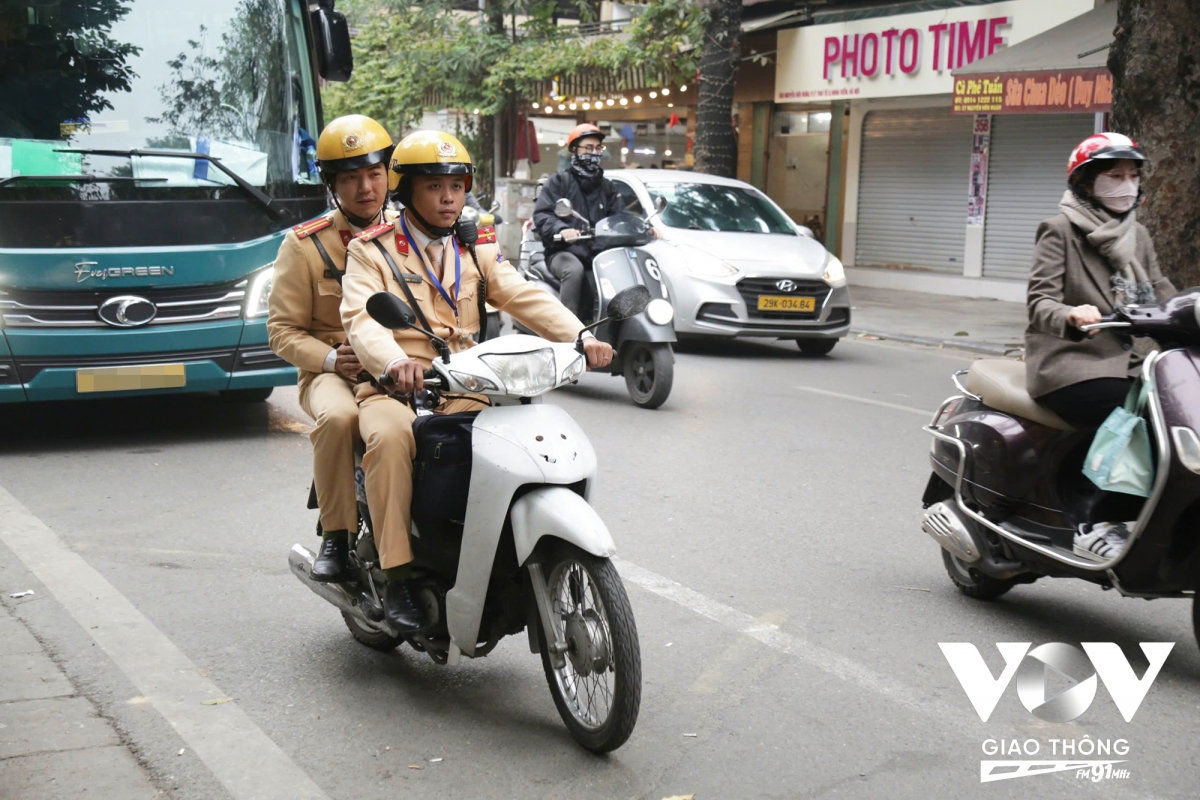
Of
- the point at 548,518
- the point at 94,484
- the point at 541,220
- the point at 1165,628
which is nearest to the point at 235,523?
the point at 94,484

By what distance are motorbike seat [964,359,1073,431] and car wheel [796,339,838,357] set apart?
782cm

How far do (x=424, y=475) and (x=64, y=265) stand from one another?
4.43 metres

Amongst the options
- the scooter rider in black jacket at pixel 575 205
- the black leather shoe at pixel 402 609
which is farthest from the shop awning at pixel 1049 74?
the black leather shoe at pixel 402 609

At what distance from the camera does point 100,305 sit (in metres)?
7.61

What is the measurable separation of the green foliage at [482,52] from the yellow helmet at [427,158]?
680 inches

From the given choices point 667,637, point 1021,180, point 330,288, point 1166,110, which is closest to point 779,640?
point 667,637

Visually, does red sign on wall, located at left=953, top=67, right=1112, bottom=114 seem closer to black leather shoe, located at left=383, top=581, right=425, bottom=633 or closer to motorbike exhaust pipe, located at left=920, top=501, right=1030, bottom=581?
motorbike exhaust pipe, located at left=920, top=501, right=1030, bottom=581

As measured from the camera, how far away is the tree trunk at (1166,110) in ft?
33.5

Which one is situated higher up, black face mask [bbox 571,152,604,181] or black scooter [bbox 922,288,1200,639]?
black face mask [bbox 571,152,604,181]

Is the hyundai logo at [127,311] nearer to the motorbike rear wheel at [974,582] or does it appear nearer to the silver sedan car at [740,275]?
the motorbike rear wheel at [974,582]

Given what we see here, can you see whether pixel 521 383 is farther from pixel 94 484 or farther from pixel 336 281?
pixel 94 484

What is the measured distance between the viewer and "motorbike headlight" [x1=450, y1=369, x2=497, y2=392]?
368cm

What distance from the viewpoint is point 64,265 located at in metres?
7.48

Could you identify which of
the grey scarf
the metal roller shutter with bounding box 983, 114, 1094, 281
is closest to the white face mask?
the grey scarf
